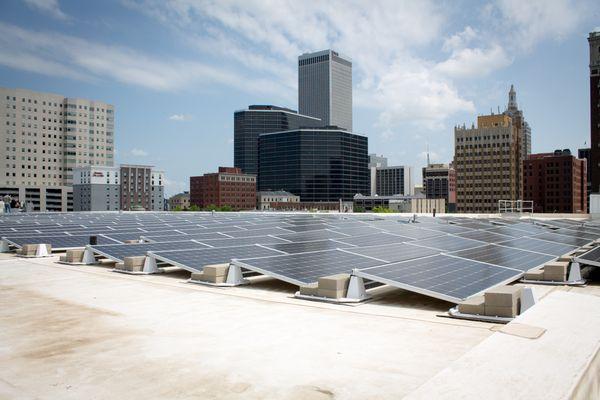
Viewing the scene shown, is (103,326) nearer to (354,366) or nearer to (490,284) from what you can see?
(354,366)

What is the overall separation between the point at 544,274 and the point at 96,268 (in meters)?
22.5

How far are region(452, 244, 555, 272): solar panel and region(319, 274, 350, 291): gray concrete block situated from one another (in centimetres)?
739

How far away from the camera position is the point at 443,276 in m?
18.2

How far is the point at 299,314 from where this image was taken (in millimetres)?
15883

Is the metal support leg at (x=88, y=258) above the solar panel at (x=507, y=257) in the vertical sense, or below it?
below

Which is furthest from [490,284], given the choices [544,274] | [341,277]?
[544,274]

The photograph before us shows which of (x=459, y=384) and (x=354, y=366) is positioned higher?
(x=459, y=384)

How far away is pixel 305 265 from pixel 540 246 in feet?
60.4

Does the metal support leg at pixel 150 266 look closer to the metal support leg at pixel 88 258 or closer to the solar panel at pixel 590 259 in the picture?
the metal support leg at pixel 88 258

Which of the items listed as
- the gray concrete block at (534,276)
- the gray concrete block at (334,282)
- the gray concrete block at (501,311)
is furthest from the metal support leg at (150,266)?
the gray concrete block at (534,276)

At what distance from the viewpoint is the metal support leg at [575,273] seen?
22.4m

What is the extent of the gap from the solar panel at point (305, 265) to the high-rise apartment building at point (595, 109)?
16358 cm

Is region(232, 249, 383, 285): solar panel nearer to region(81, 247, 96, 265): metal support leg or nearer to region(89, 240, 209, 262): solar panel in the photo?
region(89, 240, 209, 262): solar panel

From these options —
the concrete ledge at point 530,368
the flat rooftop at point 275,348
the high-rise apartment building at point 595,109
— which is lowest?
the flat rooftop at point 275,348
